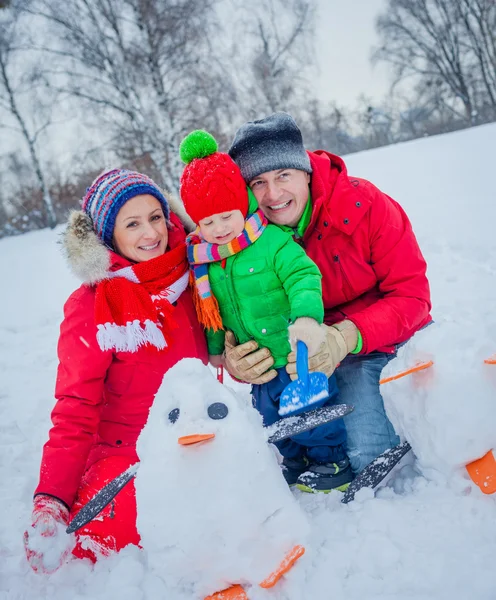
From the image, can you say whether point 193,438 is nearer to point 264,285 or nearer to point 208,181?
point 264,285

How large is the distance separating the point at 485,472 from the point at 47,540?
1258 millimetres

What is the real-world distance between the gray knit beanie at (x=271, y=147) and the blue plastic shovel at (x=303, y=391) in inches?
33.7

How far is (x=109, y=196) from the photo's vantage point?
5.76ft

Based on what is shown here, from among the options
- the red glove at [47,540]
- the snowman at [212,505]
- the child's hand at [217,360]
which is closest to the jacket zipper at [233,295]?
the child's hand at [217,360]

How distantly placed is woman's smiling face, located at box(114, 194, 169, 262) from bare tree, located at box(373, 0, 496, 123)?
17.2 meters

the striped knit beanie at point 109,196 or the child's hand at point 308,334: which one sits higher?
the striped knit beanie at point 109,196

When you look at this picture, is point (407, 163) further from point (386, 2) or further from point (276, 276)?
point (386, 2)

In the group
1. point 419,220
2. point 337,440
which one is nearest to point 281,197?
point 337,440

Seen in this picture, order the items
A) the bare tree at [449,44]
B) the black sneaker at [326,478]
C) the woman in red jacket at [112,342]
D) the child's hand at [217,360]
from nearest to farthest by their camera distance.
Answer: the woman in red jacket at [112,342], the black sneaker at [326,478], the child's hand at [217,360], the bare tree at [449,44]

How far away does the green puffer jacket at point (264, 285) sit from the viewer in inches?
64.3

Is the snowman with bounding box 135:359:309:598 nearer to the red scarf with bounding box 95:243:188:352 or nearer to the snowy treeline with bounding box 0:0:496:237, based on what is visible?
the red scarf with bounding box 95:243:188:352

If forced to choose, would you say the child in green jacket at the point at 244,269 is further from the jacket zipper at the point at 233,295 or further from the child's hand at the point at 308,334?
the child's hand at the point at 308,334

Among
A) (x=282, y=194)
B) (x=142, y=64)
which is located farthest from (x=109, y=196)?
(x=142, y=64)

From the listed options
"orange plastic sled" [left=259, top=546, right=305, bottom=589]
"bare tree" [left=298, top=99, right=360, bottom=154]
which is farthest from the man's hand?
"bare tree" [left=298, top=99, right=360, bottom=154]
